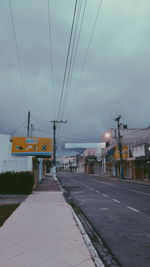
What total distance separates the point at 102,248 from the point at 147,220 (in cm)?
395

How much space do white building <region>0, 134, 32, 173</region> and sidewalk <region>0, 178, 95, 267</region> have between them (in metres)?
13.6

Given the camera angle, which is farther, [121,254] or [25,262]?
[121,254]

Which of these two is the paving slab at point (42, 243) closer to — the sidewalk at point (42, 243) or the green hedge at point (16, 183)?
the sidewalk at point (42, 243)

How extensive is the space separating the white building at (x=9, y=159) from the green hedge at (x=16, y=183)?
430cm

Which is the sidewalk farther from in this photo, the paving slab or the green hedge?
the green hedge

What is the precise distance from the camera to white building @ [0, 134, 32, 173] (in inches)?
875

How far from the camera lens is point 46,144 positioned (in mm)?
26156

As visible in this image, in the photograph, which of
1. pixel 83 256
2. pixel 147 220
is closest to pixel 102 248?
pixel 83 256

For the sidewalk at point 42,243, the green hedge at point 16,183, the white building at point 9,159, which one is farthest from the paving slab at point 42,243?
the white building at point 9,159

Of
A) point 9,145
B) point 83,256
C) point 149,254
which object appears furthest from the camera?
point 9,145

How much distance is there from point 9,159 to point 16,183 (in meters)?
5.25

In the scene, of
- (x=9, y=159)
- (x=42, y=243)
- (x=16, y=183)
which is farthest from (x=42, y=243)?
(x=9, y=159)

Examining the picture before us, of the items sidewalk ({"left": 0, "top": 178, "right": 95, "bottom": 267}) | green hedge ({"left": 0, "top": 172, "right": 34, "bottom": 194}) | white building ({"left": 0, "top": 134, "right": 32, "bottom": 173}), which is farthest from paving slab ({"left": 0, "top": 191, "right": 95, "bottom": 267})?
white building ({"left": 0, "top": 134, "right": 32, "bottom": 173})

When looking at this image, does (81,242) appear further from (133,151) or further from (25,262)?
(133,151)
